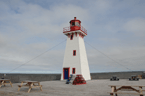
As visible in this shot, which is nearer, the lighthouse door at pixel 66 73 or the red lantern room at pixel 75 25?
the lighthouse door at pixel 66 73

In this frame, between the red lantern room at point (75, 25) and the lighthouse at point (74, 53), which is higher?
the red lantern room at point (75, 25)

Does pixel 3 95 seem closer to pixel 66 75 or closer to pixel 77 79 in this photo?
pixel 77 79

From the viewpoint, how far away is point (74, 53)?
23000 millimetres

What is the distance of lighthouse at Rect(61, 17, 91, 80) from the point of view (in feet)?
72.8

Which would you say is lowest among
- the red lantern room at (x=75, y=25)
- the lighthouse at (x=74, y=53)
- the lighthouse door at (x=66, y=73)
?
the lighthouse door at (x=66, y=73)

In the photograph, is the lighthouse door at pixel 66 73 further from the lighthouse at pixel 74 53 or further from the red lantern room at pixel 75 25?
the red lantern room at pixel 75 25

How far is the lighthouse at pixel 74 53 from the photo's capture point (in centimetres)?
2219

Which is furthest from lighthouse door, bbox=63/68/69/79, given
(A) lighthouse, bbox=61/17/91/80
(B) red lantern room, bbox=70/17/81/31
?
(B) red lantern room, bbox=70/17/81/31

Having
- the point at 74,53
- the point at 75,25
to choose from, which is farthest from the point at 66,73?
the point at 75,25

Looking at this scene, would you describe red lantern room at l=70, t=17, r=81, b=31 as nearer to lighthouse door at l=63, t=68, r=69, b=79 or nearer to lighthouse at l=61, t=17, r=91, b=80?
lighthouse at l=61, t=17, r=91, b=80

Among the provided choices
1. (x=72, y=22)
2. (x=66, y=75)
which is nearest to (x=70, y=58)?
(x=66, y=75)

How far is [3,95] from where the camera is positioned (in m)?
7.62

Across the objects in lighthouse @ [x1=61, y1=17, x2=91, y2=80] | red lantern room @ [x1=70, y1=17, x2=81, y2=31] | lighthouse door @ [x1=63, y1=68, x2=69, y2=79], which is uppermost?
red lantern room @ [x1=70, y1=17, x2=81, y2=31]

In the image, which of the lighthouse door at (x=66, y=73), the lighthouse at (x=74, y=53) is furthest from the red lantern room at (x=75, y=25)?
the lighthouse door at (x=66, y=73)
